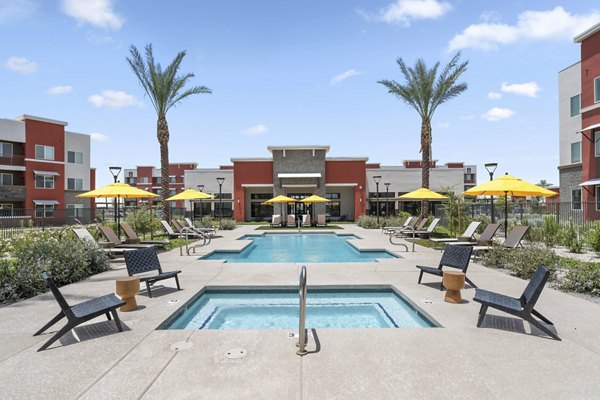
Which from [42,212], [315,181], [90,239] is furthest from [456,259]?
[42,212]

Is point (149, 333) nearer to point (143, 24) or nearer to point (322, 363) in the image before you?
point (322, 363)

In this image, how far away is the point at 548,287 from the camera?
23.8 feet

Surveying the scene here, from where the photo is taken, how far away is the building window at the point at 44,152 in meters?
32.6

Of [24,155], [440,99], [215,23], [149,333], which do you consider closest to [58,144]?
[24,155]

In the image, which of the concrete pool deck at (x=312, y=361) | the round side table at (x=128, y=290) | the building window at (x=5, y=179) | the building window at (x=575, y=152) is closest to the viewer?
the concrete pool deck at (x=312, y=361)

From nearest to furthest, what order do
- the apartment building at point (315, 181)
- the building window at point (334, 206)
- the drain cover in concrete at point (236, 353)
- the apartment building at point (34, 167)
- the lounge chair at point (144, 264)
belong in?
the drain cover in concrete at point (236, 353) < the lounge chair at point (144, 264) < the apartment building at point (34, 167) < the apartment building at point (315, 181) < the building window at point (334, 206)

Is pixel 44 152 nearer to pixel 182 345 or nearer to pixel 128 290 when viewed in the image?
pixel 128 290

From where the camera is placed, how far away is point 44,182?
33.2m

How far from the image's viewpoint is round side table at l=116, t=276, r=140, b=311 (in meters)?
5.48

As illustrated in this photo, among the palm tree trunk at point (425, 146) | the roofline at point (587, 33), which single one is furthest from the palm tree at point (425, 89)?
the roofline at point (587, 33)

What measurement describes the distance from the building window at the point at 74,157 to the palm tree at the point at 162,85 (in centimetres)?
2073

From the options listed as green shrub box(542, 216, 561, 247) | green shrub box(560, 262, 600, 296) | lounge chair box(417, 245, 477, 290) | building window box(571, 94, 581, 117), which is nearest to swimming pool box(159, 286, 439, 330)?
lounge chair box(417, 245, 477, 290)

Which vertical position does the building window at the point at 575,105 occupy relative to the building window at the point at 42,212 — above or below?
above

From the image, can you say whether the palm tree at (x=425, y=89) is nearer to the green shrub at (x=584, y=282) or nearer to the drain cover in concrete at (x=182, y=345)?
the green shrub at (x=584, y=282)
